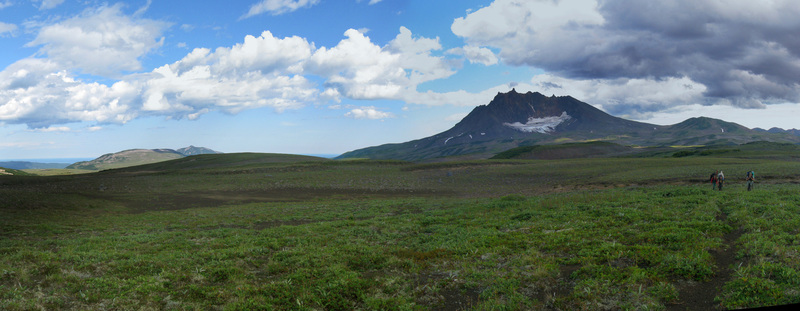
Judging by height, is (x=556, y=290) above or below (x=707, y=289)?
below

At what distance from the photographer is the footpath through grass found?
12.2m

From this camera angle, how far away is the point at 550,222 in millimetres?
22766

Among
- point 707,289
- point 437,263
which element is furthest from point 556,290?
point 437,263

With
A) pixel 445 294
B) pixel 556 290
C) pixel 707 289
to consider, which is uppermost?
pixel 707 289

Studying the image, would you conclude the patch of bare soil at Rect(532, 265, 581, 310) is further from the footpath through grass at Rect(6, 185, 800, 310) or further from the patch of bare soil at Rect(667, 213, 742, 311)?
the patch of bare soil at Rect(667, 213, 742, 311)

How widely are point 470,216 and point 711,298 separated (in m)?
17.5

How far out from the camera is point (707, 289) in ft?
38.4

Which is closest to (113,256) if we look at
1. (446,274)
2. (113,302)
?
(113,302)

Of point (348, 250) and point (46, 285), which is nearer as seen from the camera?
point (46, 285)

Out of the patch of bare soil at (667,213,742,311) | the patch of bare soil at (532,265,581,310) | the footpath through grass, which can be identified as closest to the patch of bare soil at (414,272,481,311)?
the footpath through grass

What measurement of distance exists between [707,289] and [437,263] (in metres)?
8.92

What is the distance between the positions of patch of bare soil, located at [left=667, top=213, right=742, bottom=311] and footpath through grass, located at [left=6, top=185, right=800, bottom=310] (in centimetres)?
12

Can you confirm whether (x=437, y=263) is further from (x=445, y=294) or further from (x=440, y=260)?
(x=445, y=294)

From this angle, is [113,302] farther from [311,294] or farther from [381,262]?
[381,262]
